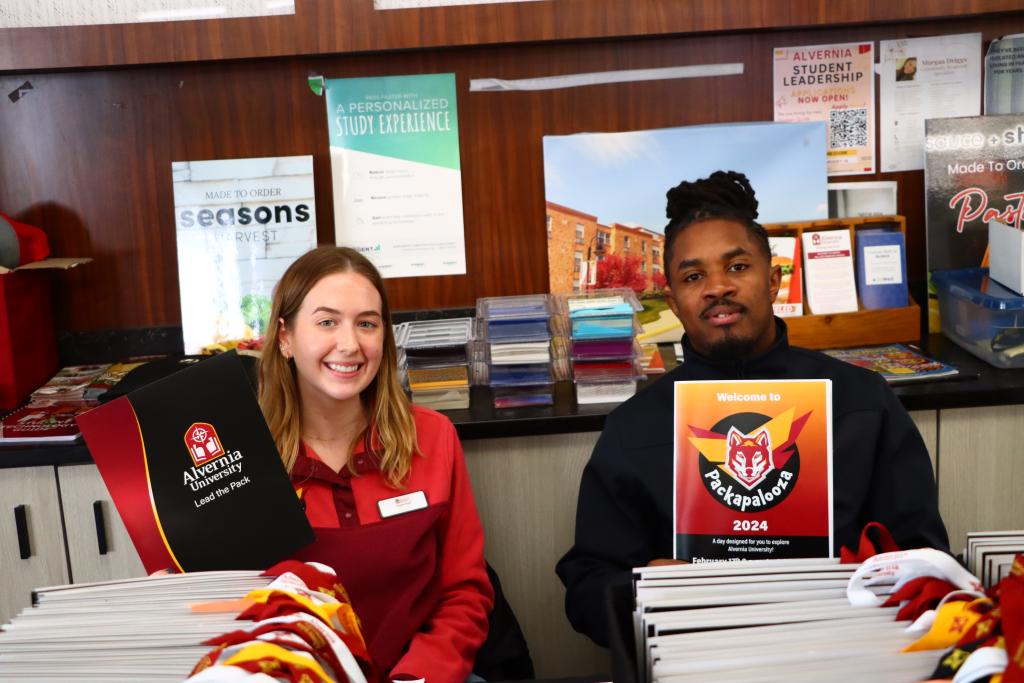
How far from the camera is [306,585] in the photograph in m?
0.91

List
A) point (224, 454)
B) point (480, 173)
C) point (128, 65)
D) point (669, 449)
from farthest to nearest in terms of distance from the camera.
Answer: point (480, 173) → point (128, 65) → point (669, 449) → point (224, 454)

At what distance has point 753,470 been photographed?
3.99 feet

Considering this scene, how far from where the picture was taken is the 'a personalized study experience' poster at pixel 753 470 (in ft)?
4.01

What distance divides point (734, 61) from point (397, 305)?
114cm

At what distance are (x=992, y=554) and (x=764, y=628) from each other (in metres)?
0.21

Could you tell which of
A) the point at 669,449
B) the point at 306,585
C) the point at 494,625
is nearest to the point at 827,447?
the point at 669,449

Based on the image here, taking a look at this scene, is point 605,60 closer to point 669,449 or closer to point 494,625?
point 669,449

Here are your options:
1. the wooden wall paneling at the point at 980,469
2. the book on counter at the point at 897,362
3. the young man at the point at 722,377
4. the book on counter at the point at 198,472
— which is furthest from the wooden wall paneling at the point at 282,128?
the book on counter at the point at 198,472

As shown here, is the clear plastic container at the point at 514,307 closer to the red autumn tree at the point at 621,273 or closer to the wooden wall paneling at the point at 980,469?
the red autumn tree at the point at 621,273

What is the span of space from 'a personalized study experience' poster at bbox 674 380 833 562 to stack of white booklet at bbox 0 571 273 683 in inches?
22.7

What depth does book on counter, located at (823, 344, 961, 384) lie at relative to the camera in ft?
7.40

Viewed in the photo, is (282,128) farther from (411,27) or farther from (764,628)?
(764,628)

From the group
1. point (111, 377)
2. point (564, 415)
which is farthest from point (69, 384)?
point (564, 415)

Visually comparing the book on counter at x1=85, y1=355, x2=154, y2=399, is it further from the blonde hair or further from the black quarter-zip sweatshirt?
the black quarter-zip sweatshirt
